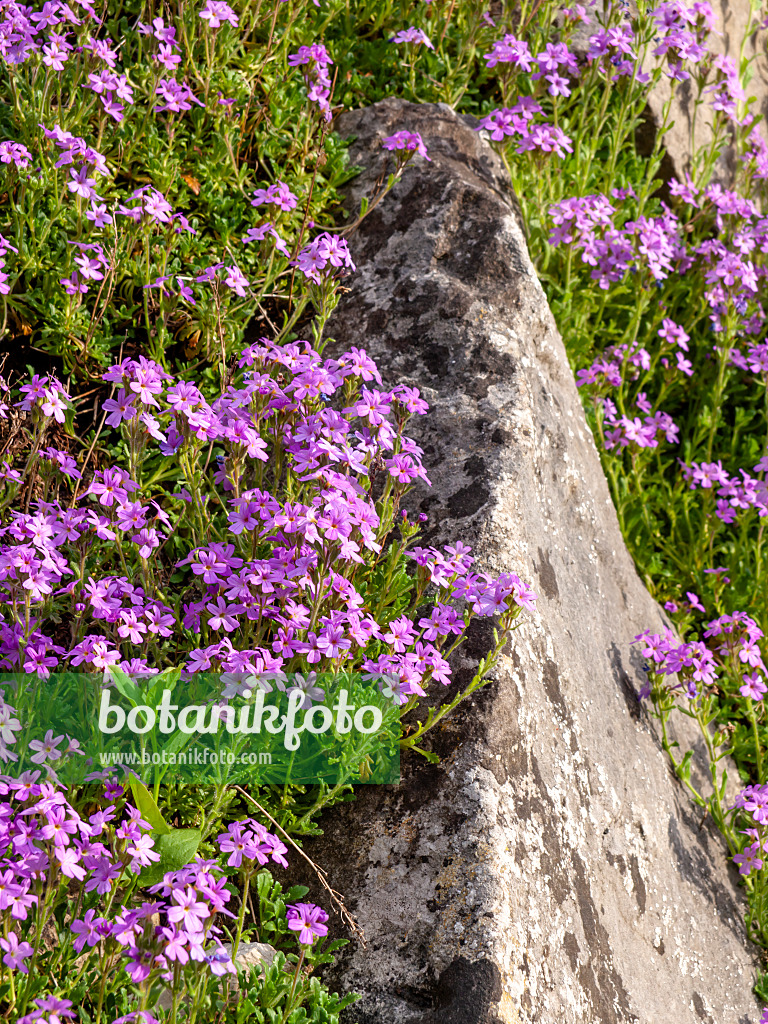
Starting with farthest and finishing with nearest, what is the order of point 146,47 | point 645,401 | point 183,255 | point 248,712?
1. point 645,401
2. point 146,47
3. point 183,255
4. point 248,712

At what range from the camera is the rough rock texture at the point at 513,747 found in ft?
8.25

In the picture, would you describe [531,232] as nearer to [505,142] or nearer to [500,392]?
[505,142]

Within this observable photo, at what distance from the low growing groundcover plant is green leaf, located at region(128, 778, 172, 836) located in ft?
0.03

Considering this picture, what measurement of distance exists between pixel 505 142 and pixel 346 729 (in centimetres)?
372

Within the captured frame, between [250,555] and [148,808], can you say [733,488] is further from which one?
[148,808]

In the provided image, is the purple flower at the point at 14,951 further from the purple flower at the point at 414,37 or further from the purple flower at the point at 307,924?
the purple flower at the point at 414,37

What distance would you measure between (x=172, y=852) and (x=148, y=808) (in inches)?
5.5

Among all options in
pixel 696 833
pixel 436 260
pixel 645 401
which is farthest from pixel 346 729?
pixel 645 401

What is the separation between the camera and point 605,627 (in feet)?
12.2

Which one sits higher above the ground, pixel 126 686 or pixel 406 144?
pixel 406 144

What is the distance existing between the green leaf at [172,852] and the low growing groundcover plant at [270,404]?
12 mm

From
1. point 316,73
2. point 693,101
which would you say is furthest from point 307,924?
point 693,101

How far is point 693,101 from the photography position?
20.4 feet

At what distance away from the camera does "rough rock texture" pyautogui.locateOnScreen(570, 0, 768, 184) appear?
19.1ft
